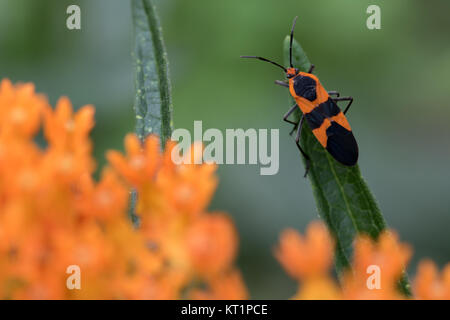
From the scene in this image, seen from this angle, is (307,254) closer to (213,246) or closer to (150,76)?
(213,246)

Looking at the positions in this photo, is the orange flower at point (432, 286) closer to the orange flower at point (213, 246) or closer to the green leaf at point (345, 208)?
the green leaf at point (345, 208)

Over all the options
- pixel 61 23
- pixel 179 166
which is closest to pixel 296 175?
pixel 61 23

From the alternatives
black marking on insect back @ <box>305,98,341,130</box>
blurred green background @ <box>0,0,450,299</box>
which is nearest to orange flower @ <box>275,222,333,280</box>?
black marking on insect back @ <box>305,98,341,130</box>

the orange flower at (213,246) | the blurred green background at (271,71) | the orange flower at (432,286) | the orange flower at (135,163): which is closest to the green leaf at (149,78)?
the orange flower at (135,163)

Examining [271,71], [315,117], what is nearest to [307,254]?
[315,117]

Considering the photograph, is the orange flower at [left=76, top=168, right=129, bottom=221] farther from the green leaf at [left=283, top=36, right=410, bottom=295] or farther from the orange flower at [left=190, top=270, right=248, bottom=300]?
the green leaf at [left=283, top=36, right=410, bottom=295]
